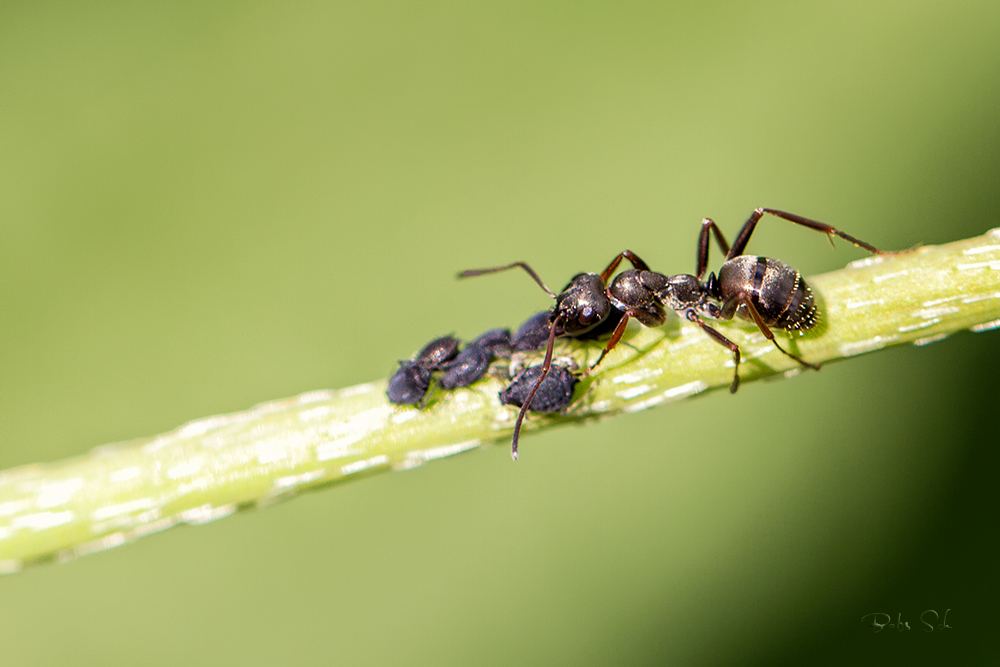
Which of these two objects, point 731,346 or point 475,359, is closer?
point 731,346

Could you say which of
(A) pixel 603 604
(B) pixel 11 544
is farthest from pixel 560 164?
(B) pixel 11 544

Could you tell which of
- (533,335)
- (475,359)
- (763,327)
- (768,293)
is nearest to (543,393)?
(475,359)

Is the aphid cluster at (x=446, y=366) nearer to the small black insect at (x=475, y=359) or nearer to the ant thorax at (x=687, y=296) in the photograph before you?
the small black insect at (x=475, y=359)

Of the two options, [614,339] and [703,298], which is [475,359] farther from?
[703,298]

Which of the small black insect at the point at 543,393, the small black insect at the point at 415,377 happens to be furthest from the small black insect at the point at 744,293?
the small black insect at the point at 415,377

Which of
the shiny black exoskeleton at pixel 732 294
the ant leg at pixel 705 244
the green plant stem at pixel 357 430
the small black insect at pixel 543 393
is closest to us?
the green plant stem at pixel 357 430

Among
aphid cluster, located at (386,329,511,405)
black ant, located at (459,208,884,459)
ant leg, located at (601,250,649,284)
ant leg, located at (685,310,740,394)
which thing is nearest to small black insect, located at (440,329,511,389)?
aphid cluster, located at (386,329,511,405)

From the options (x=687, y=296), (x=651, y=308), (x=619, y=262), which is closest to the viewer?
(x=651, y=308)

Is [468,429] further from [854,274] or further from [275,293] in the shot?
[275,293]
